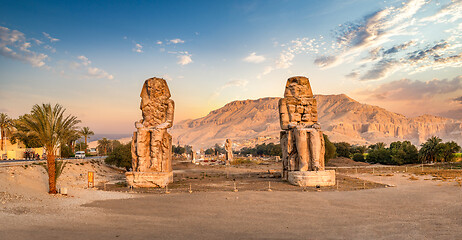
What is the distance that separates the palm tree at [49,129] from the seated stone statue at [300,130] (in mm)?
10446

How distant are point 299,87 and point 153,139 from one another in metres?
8.15

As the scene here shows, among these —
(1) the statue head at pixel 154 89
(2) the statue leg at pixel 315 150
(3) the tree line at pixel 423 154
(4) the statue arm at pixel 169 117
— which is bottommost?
(3) the tree line at pixel 423 154

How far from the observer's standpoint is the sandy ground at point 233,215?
6270mm

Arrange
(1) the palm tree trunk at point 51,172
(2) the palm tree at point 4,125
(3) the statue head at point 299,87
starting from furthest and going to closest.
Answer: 1. (2) the palm tree at point 4,125
2. (3) the statue head at point 299,87
3. (1) the palm tree trunk at point 51,172

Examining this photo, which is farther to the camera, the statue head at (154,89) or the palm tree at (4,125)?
the palm tree at (4,125)

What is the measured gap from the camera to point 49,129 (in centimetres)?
1200

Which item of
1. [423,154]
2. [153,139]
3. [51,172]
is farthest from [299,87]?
[423,154]

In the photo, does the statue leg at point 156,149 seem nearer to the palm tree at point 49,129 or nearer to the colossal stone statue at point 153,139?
the colossal stone statue at point 153,139

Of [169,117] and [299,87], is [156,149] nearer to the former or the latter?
[169,117]

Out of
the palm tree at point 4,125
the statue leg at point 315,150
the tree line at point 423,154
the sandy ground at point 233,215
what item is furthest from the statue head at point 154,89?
the tree line at point 423,154

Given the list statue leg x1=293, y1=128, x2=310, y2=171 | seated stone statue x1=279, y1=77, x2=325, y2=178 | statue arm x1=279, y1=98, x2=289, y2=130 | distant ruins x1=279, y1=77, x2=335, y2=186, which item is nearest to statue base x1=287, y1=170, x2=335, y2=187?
distant ruins x1=279, y1=77, x2=335, y2=186

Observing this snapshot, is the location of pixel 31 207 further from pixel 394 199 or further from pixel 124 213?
pixel 394 199

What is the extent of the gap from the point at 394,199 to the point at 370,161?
4060 cm

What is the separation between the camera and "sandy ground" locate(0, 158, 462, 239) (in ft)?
20.6
